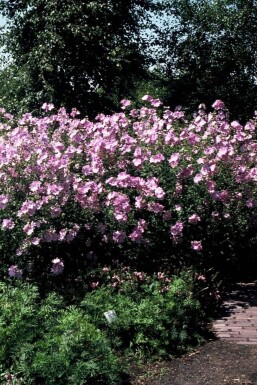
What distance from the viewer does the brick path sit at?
5.09 meters

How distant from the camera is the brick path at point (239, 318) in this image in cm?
509

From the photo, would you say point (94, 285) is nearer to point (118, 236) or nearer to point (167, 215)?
point (118, 236)

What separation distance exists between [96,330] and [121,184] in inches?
81.7

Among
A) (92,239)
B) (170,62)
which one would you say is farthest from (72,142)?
(170,62)

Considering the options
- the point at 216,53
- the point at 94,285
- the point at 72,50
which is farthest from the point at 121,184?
the point at 216,53

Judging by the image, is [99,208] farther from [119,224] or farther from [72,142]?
[72,142]

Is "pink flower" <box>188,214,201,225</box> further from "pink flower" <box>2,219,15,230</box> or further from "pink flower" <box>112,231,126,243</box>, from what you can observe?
"pink flower" <box>2,219,15,230</box>

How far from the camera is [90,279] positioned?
560 centimetres

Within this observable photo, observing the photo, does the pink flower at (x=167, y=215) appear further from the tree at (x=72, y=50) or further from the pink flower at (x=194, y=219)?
the tree at (x=72, y=50)

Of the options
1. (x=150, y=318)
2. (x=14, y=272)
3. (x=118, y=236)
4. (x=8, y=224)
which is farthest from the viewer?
(x=118, y=236)

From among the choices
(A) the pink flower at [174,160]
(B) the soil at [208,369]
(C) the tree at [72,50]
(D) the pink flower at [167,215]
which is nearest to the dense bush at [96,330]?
(B) the soil at [208,369]

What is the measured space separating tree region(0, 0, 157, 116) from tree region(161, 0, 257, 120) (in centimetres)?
287

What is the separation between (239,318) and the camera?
5629mm

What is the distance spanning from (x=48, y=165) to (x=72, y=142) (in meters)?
0.62
